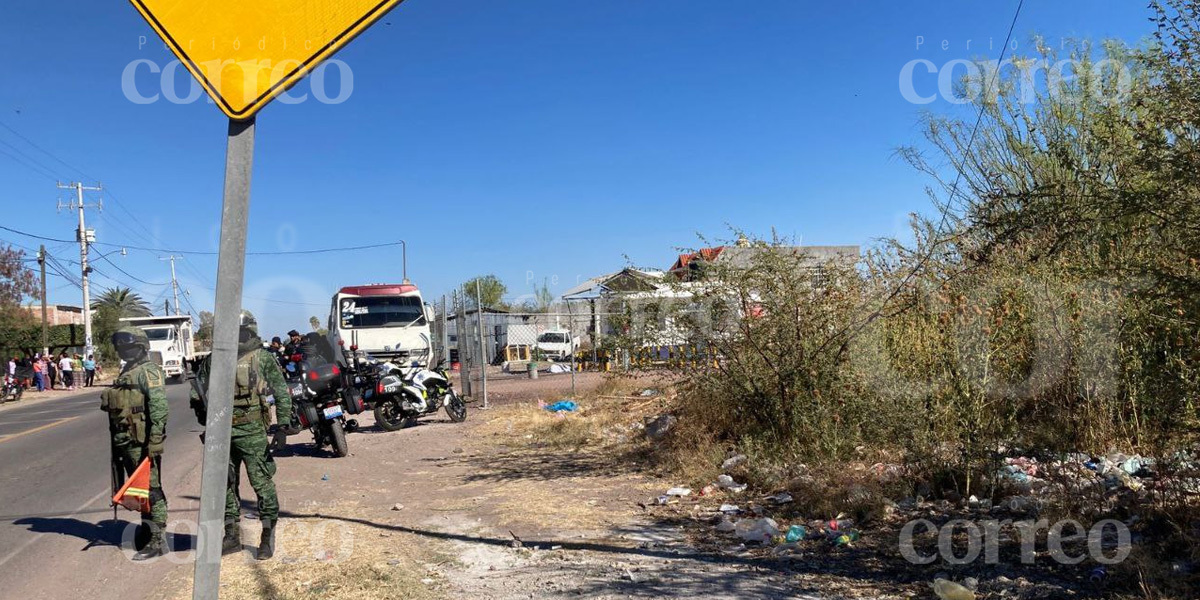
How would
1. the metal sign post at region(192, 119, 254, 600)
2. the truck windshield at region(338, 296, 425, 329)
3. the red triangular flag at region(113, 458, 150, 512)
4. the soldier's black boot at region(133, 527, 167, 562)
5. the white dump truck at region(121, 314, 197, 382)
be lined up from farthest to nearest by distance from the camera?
the white dump truck at region(121, 314, 197, 382), the truck windshield at region(338, 296, 425, 329), the soldier's black boot at region(133, 527, 167, 562), the red triangular flag at region(113, 458, 150, 512), the metal sign post at region(192, 119, 254, 600)

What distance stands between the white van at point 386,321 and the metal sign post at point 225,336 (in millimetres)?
18653

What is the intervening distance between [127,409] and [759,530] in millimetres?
4767

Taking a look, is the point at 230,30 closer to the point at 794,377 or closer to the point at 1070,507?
the point at 1070,507

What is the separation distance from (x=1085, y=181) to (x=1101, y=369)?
5.38 feet

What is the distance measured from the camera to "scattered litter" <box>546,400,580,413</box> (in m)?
14.2

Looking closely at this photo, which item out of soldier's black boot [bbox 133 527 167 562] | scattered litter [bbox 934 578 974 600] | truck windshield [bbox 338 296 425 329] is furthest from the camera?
truck windshield [bbox 338 296 425 329]

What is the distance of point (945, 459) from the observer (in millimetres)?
6141

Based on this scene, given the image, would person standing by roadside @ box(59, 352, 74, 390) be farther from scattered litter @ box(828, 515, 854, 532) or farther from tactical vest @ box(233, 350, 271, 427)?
scattered litter @ box(828, 515, 854, 532)

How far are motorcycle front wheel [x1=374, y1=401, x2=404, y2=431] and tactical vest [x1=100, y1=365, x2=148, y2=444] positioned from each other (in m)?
6.70

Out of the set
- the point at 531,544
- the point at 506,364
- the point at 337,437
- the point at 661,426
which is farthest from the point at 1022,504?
the point at 506,364

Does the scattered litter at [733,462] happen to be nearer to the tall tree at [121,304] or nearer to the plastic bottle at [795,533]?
the plastic bottle at [795,533]

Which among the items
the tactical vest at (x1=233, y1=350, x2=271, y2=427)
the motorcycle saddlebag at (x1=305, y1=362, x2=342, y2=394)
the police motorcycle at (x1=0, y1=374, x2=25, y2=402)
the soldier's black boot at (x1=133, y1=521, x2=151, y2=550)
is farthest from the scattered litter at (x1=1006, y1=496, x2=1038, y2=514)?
the police motorcycle at (x1=0, y1=374, x2=25, y2=402)

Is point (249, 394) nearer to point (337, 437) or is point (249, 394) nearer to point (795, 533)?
point (795, 533)

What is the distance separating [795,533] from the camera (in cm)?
561
